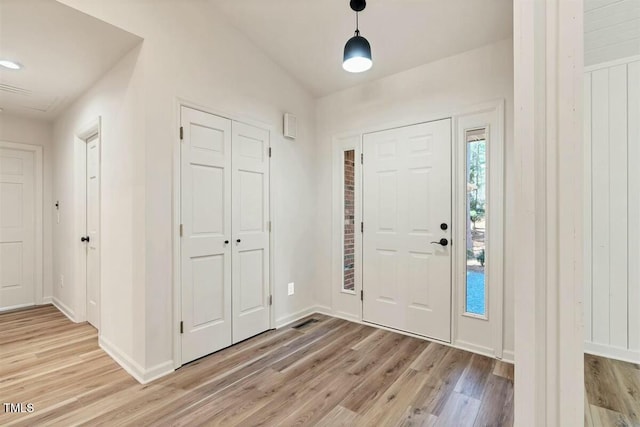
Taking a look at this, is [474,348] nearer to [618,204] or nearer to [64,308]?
[618,204]

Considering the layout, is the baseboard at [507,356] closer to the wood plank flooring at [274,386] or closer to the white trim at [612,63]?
the wood plank flooring at [274,386]

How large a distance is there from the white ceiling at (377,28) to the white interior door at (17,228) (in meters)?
3.43

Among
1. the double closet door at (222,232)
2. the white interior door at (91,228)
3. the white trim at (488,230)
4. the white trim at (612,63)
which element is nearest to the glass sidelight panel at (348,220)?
the double closet door at (222,232)

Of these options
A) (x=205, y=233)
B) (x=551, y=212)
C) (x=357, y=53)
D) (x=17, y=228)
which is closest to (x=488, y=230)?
(x=357, y=53)

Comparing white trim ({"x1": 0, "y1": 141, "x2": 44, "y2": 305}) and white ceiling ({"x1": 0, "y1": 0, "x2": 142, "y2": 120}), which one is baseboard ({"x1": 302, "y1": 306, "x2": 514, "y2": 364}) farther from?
white trim ({"x1": 0, "y1": 141, "x2": 44, "y2": 305})

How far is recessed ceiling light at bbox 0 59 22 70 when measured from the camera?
2523 mm

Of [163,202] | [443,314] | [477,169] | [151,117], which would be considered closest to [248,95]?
[151,117]

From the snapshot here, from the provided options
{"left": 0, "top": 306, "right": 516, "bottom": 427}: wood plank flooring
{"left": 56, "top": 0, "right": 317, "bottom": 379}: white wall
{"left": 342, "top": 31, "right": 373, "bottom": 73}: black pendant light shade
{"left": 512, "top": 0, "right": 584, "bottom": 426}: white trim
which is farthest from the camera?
{"left": 56, "top": 0, "right": 317, "bottom": 379}: white wall

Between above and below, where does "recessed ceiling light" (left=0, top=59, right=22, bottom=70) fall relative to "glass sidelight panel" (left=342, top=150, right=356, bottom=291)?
above

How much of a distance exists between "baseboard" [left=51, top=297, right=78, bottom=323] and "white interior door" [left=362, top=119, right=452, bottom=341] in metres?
3.36

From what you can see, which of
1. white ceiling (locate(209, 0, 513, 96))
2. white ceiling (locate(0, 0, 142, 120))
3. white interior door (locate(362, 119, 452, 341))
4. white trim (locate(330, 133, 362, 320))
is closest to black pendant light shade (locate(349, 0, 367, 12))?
white ceiling (locate(209, 0, 513, 96))

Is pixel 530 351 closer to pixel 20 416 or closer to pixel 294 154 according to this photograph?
pixel 20 416

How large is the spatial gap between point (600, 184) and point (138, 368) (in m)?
2.82

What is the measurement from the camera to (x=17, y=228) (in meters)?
3.88
